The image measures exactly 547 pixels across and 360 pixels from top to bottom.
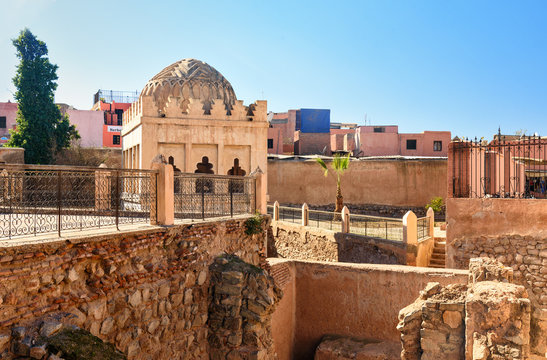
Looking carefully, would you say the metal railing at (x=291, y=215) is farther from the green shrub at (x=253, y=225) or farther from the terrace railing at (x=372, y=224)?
the green shrub at (x=253, y=225)

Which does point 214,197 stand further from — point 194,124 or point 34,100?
point 34,100

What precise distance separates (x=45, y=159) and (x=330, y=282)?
63.0ft

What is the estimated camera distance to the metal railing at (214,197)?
9234 millimetres

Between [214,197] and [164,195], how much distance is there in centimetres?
225

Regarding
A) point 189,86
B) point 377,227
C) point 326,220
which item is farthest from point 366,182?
point 189,86

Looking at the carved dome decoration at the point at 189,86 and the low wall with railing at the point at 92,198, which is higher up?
the carved dome decoration at the point at 189,86

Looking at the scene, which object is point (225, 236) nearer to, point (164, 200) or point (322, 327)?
point (164, 200)

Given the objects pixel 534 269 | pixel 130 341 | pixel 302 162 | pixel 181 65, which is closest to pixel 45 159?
pixel 181 65

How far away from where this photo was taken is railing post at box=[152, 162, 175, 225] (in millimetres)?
7586

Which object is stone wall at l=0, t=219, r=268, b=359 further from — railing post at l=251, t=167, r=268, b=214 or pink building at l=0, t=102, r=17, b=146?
pink building at l=0, t=102, r=17, b=146

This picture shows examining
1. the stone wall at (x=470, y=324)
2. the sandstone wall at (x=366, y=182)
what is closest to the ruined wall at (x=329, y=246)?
the sandstone wall at (x=366, y=182)

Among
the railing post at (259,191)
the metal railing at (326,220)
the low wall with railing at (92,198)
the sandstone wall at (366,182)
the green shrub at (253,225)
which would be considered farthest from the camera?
the sandstone wall at (366,182)

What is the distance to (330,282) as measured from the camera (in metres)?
11.0

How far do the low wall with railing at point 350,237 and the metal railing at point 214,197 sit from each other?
6.11m
